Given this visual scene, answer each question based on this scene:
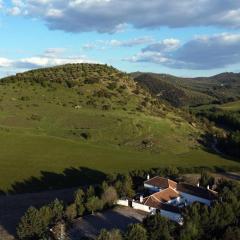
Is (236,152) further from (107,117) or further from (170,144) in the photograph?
(107,117)

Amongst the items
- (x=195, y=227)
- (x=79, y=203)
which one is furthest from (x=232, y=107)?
(x=195, y=227)

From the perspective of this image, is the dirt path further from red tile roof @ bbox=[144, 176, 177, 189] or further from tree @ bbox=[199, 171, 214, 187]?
tree @ bbox=[199, 171, 214, 187]

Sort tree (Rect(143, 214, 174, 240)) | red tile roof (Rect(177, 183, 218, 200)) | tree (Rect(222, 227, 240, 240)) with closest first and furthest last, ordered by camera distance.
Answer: tree (Rect(222, 227, 240, 240)) < tree (Rect(143, 214, 174, 240)) < red tile roof (Rect(177, 183, 218, 200))

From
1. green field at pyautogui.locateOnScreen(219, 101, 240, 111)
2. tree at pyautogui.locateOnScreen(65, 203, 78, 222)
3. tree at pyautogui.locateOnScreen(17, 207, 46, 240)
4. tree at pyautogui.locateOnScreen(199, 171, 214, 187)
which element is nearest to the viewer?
tree at pyautogui.locateOnScreen(17, 207, 46, 240)

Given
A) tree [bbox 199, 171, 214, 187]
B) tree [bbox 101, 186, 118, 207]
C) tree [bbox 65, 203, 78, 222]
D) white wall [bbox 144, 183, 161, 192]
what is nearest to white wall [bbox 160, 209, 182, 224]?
tree [bbox 101, 186, 118, 207]

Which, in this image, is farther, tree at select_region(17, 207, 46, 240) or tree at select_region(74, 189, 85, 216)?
tree at select_region(74, 189, 85, 216)

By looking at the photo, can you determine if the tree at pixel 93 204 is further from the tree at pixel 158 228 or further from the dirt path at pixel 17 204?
the tree at pixel 158 228

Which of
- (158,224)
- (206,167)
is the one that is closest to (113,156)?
(206,167)
